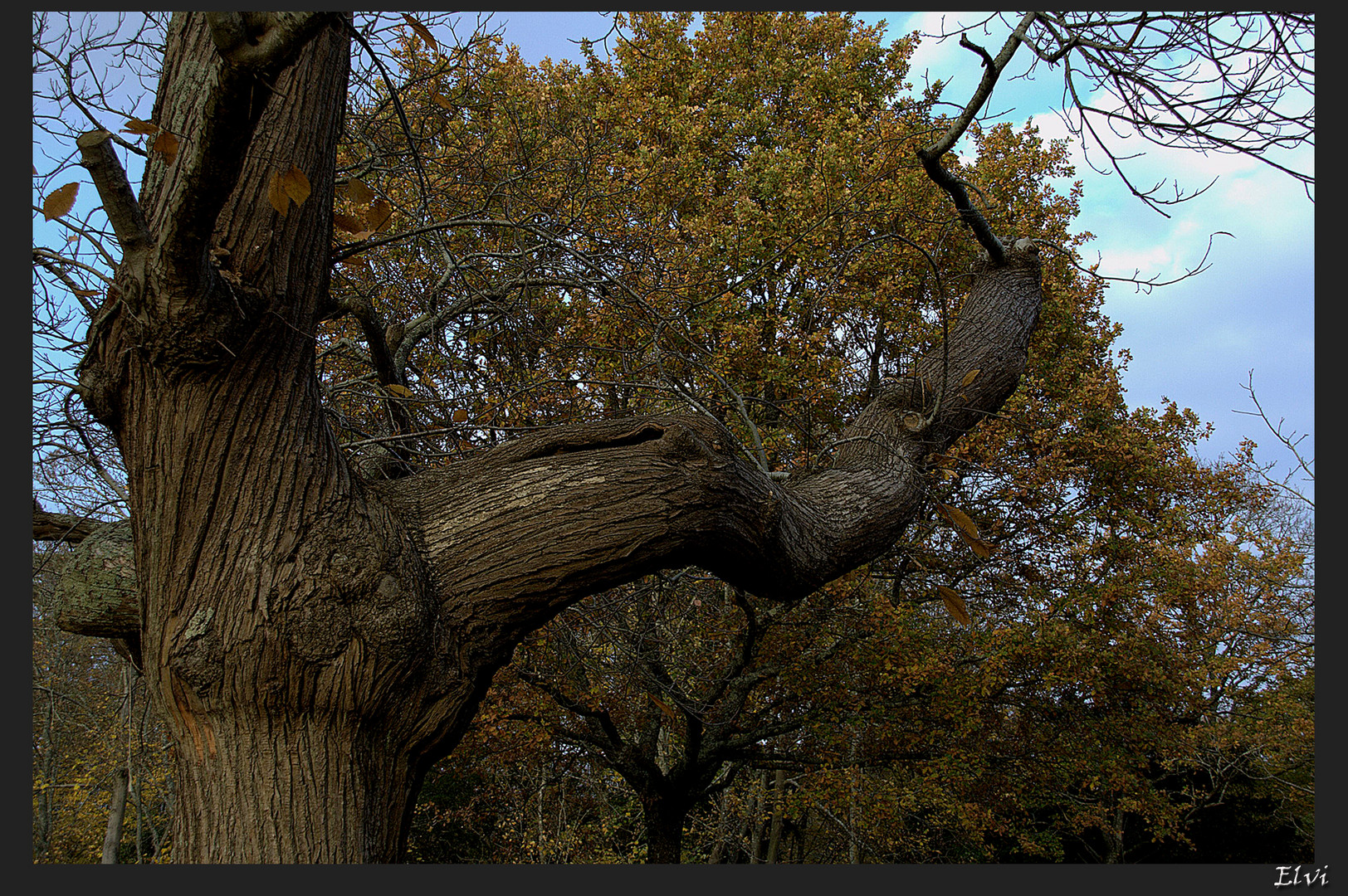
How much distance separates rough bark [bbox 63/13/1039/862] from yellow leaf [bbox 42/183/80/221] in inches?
11.5

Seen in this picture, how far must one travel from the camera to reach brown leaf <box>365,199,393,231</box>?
193 centimetres

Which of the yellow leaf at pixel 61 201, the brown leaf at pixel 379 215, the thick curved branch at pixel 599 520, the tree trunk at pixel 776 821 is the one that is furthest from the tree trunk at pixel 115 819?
the yellow leaf at pixel 61 201

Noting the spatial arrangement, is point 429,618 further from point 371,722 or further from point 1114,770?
point 1114,770

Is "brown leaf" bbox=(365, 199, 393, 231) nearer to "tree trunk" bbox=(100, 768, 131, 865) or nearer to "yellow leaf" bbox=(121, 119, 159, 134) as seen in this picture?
"yellow leaf" bbox=(121, 119, 159, 134)

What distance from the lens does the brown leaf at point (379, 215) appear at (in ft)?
6.33

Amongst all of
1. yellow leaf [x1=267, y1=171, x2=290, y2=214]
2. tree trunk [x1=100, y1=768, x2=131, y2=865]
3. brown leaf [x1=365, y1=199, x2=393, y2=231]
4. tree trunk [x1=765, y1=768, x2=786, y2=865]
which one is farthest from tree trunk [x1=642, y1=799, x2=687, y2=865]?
yellow leaf [x1=267, y1=171, x2=290, y2=214]

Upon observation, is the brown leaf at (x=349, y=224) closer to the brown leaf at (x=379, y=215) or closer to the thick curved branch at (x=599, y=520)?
the brown leaf at (x=379, y=215)

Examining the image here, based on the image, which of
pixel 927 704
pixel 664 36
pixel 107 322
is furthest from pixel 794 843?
pixel 107 322

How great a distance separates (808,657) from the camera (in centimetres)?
690

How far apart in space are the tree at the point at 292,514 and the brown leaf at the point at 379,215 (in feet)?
0.83

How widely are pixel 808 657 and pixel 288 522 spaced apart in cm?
556

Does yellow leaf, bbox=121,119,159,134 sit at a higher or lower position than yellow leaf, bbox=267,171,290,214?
higher

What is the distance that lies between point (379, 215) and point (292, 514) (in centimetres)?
81

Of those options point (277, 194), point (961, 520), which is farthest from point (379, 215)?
point (961, 520)
